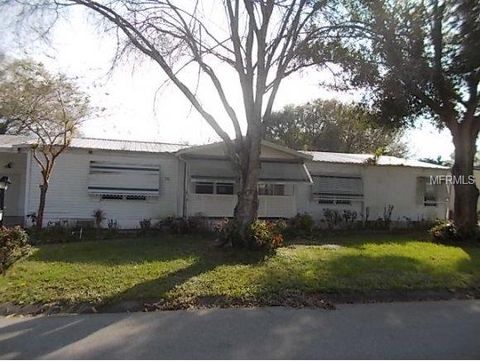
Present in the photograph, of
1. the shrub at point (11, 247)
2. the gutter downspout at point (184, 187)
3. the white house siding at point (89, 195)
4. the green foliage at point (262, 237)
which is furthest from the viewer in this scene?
the gutter downspout at point (184, 187)

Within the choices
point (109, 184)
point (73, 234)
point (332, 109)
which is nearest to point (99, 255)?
point (73, 234)

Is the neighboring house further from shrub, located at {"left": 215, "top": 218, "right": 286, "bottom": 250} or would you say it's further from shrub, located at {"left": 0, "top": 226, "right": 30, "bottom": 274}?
shrub, located at {"left": 215, "top": 218, "right": 286, "bottom": 250}

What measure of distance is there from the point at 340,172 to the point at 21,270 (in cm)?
1445

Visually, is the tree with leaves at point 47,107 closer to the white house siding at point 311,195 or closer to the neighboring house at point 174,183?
the neighboring house at point 174,183

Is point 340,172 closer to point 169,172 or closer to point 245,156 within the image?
point 169,172

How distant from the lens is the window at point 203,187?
18078 millimetres

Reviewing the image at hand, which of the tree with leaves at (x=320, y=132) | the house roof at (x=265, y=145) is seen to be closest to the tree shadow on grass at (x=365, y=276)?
the house roof at (x=265, y=145)

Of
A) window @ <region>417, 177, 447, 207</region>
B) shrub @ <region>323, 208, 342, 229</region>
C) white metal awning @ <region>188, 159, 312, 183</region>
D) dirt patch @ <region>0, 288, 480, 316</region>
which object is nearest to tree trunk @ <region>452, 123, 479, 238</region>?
shrub @ <region>323, 208, 342, 229</region>

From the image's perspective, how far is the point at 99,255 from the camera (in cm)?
→ 1102

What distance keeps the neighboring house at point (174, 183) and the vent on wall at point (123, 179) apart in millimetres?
35

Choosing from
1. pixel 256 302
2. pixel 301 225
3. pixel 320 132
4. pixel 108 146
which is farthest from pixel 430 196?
pixel 320 132

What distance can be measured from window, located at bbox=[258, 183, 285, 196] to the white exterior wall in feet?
2.78

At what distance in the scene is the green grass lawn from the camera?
766cm

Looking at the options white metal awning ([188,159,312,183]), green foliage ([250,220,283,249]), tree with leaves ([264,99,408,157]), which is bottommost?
green foliage ([250,220,283,249])
